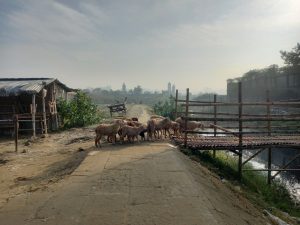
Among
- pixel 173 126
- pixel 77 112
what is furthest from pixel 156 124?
pixel 77 112

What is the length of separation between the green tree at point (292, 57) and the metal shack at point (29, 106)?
2509 centimetres

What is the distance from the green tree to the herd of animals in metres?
25.3

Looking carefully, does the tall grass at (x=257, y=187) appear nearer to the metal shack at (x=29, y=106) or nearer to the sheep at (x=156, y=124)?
the sheep at (x=156, y=124)

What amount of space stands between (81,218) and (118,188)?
1.53 m

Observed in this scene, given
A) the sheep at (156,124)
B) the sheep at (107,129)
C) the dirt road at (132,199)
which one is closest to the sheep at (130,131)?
the sheep at (107,129)

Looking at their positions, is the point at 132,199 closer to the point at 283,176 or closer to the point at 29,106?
the point at 283,176

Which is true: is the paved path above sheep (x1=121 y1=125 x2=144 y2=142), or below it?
below

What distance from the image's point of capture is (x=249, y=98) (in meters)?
53.1

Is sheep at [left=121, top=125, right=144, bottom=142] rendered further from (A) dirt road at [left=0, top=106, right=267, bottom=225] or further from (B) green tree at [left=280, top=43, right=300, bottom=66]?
(B) green tree at [left=280, top=43, right=300, bottom=66]

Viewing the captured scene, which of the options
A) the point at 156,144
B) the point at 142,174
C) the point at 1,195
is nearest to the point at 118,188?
the point at 142,174

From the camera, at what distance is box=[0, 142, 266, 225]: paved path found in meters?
6.58

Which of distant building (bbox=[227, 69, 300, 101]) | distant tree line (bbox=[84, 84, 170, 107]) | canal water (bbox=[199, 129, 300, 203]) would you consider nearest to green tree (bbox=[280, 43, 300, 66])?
distant building (bbox=[227, 69, 300, 101])

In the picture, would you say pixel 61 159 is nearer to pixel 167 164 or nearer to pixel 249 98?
pixel 167 164

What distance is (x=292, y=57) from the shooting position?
3703 cm
